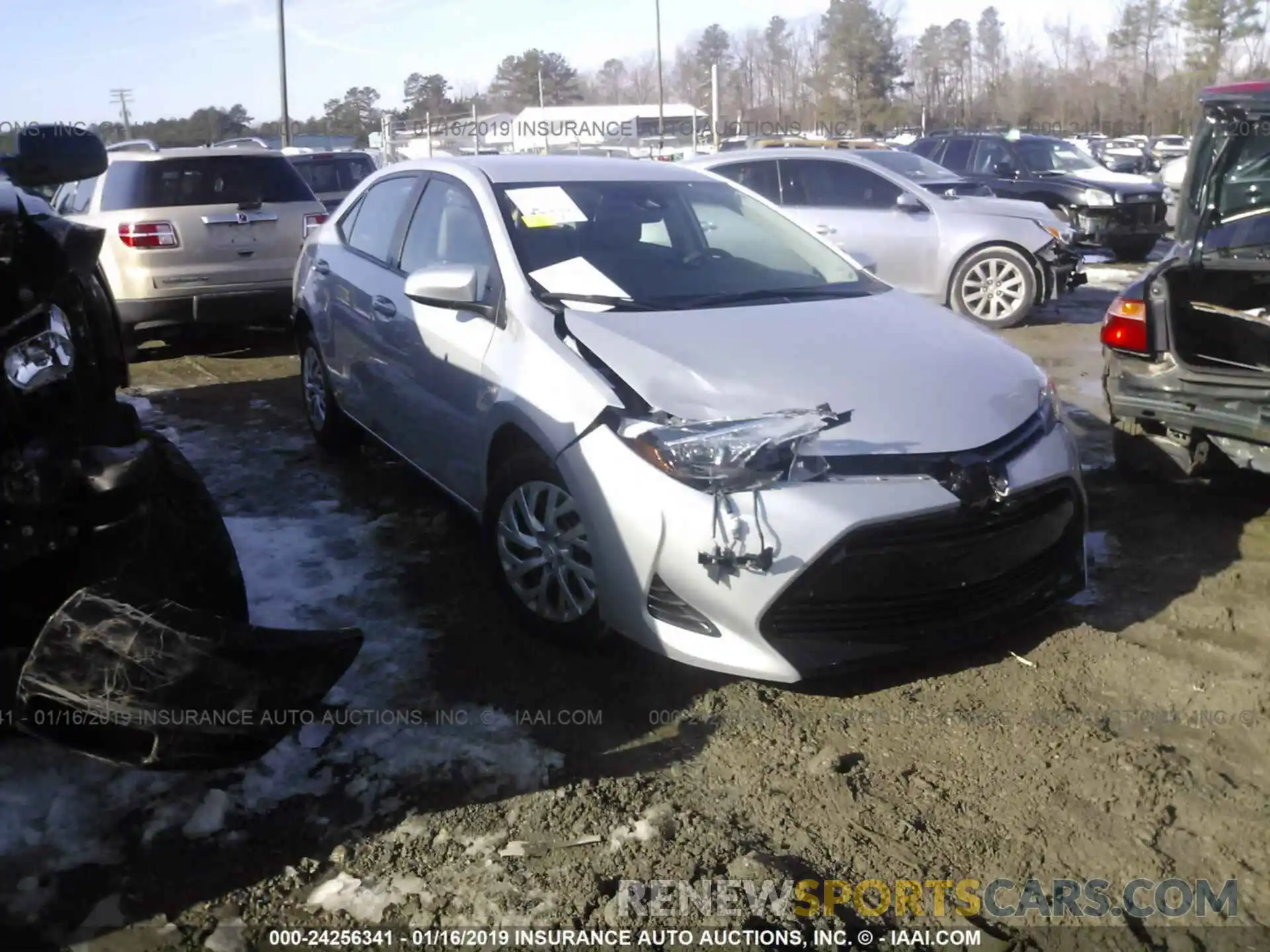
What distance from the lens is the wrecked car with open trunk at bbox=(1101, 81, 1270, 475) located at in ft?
14.9

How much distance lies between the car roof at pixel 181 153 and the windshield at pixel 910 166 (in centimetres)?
595

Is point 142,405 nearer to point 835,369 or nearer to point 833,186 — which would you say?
point 835,369

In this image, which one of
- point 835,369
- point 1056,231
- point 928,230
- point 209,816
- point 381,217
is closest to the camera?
point 209,816

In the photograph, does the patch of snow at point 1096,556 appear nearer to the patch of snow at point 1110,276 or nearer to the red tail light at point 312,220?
the red tail light at point 312,220

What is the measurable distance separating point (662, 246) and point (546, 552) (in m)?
1.45

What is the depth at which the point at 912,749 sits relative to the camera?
3219 mm

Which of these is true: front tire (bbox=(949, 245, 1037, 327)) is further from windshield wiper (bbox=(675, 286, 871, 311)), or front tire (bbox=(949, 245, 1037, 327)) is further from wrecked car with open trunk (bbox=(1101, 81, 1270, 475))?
windshield wiper (bbox=(675, 286, 871, 311))

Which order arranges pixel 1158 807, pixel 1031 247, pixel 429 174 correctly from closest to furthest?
pixel 1158 807 < pixel 429 174 < pixel 1031 247

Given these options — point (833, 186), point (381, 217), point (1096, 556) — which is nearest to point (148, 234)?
point (381, 217)

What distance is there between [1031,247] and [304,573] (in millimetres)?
7788

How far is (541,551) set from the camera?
12.0ft

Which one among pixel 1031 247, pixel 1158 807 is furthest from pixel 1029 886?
pixel 1031 247

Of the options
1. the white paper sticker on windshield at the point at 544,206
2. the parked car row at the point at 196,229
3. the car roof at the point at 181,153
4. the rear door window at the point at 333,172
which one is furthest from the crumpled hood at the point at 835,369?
the rear door window at the point at 333,172

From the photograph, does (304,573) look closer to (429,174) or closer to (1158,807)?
(429,174)
